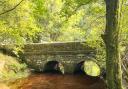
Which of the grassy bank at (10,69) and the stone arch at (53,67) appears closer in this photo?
the grassy bank at (10,69)

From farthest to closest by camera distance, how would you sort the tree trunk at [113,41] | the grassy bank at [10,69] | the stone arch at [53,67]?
the stone arch at [53,67] < the grassy bank at [10,69] < the tree trunk at [113,41]

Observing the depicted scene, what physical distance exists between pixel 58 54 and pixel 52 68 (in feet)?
13.0

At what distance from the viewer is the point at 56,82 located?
23.7 metres

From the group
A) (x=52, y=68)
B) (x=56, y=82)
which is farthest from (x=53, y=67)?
(x=56, y=82)

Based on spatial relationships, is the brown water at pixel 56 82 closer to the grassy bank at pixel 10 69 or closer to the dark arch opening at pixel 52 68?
the grassy bank at pixel 10 69

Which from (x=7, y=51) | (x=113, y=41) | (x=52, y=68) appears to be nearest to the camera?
(x=113, y=41)

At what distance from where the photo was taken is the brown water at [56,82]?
837 inches

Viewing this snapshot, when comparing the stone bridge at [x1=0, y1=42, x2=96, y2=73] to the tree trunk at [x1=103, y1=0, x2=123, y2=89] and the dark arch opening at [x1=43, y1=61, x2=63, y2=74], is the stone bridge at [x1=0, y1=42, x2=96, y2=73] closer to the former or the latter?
the dark arch opening at [x1=43, y1=61, x2=63, y2=74]

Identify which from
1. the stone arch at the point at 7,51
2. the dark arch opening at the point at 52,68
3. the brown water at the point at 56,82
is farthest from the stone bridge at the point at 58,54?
the brown water at the point at 56,82

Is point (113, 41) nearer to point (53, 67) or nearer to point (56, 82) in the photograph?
point (56, 82)

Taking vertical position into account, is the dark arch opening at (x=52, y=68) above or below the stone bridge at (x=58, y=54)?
below

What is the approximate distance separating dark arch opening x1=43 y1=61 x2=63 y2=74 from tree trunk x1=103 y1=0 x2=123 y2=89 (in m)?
21.3

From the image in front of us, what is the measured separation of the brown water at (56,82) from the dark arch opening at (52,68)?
231 cm

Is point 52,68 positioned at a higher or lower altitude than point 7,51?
lower
